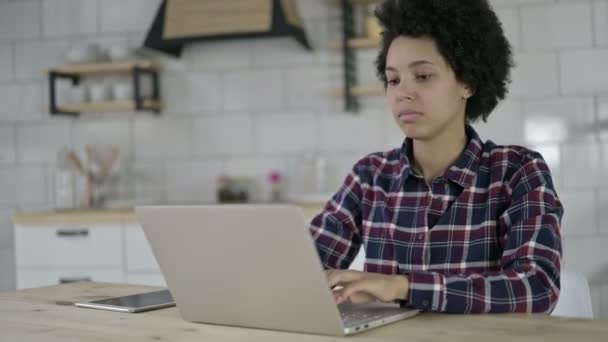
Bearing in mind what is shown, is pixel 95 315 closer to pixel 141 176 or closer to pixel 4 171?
pixel 141 176

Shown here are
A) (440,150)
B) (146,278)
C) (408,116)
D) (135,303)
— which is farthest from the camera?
(146,278)

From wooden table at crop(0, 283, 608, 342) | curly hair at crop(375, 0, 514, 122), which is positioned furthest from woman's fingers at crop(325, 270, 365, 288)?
curly hair at crop(375, 0, 514, 122)

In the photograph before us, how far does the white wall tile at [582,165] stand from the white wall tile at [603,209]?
5 centimetres

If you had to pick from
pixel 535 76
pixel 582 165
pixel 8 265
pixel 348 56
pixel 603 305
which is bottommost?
pixel 603 305

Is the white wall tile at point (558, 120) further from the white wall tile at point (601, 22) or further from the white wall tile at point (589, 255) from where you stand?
the white wall tile at point (589, 255)

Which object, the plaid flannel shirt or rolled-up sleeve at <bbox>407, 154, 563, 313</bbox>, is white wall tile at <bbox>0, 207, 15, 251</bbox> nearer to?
the plaid flannel shirt

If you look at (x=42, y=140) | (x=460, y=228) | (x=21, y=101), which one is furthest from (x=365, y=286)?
(x=21, y=101)

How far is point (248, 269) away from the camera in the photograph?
113 centimetres

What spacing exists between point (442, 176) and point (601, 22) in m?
2.06

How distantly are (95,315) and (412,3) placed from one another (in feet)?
2.87

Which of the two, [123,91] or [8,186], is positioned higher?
[123,91]

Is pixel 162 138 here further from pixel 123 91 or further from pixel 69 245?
pixel 69 245

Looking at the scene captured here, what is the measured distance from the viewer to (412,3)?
1.69m

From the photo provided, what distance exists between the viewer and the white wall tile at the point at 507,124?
135 inches
